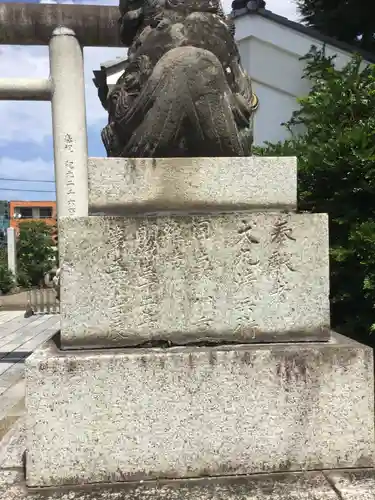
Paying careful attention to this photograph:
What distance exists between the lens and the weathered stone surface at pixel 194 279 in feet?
5.69

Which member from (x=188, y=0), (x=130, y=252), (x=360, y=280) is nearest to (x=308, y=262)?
(x=130, y=252)

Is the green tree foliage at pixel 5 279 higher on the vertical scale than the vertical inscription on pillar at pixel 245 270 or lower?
lower

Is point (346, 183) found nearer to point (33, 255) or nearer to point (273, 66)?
point (273, 66)

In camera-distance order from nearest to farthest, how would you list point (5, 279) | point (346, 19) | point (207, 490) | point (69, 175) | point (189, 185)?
1. point (207, 490)
2. point (189, 185)
3. point (69, 175)
4. point (346, 19)
5. point (5, 279)

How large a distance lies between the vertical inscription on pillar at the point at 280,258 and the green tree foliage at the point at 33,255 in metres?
19.8

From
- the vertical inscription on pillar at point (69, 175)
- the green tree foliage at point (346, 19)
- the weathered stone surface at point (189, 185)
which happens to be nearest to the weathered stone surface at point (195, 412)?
the weathered stone surface at point (189, 185)

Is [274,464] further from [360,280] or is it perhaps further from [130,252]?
[360,280]

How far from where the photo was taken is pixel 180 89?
1985 mm

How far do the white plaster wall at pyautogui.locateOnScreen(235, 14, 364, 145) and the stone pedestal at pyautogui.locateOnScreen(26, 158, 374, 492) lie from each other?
246 inches

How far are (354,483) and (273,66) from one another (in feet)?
23.7

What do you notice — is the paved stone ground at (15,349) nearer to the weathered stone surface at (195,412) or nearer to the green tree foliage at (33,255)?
the weathered stone surface at (195,412)

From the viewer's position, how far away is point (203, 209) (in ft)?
6.40

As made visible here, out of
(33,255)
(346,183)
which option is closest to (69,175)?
(346,183)

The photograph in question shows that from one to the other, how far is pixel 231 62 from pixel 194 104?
1.51 feet
